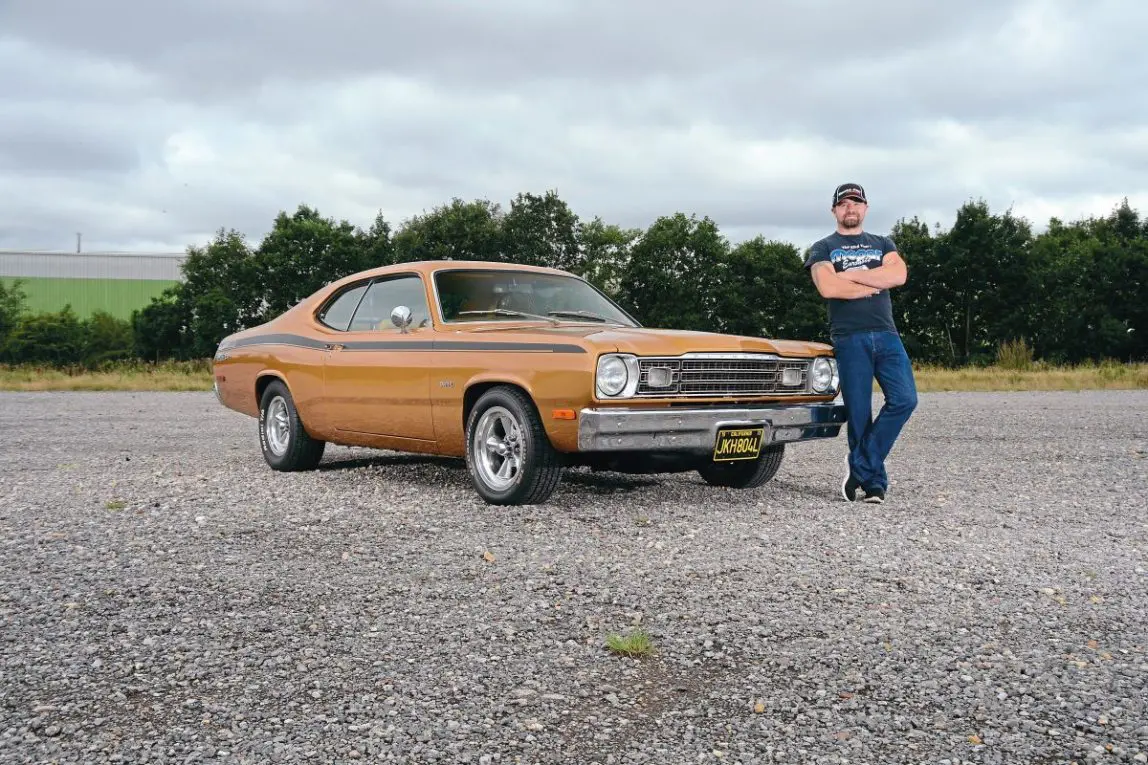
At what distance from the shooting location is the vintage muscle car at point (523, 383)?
5980mm

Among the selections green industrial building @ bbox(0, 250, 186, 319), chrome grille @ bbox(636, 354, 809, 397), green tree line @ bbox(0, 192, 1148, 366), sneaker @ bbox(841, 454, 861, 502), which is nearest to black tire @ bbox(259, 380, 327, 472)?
chrome grille @ bbox(636, 354, 809, 397)

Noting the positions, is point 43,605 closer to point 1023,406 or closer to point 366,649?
point 366,649

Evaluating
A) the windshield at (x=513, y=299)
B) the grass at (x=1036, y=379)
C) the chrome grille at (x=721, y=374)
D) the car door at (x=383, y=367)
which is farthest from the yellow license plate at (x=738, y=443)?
the grass at (x=1036, y=379)

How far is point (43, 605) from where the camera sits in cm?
426

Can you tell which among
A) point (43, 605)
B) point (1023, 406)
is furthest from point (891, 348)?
point (1023, 406)

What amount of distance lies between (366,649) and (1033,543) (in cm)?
367

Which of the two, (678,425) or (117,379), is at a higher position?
(678,425)

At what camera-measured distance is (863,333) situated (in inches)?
268

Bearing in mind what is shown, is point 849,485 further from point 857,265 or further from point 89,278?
point 89,278

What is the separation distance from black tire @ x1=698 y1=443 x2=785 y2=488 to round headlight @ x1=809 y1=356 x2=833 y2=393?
559 millimetres

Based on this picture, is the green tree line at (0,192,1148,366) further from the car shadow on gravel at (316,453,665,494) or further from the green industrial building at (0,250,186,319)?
the car shadow on gravel at (316,453,665,494)

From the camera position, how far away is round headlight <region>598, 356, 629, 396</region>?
5.87m

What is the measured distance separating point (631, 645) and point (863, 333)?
148 inches

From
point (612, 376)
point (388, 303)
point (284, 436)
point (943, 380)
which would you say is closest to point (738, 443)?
point (612, 376)
